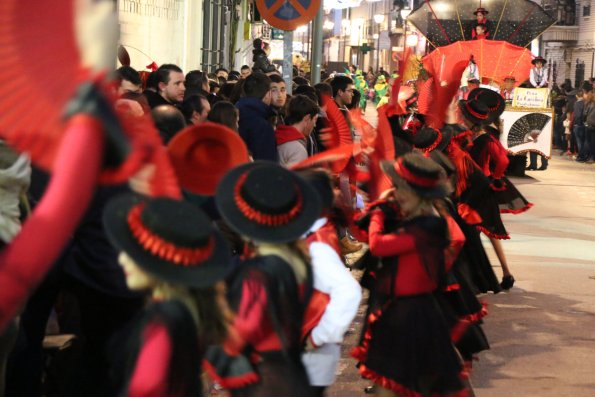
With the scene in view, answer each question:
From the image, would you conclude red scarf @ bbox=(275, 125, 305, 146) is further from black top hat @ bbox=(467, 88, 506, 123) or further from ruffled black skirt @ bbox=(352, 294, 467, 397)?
ruffled black skirt @ bbox=(352, 294, 467, 397)

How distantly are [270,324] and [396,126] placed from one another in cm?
553

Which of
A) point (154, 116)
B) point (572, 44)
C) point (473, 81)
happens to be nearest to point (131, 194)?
point (154, 116)

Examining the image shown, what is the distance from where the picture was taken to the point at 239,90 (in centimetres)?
1023


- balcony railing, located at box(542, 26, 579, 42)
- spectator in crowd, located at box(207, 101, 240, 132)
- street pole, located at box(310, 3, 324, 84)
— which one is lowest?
spectator in crowd, located at box(207, 101, 240, 132)

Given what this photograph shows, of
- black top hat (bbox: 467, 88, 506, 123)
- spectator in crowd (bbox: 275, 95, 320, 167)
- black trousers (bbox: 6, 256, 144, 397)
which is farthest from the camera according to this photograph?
black top hat (bbox: 467, 88, 506, 123)

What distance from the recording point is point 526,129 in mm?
21344

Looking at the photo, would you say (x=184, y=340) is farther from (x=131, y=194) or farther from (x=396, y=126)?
(x=396, y=126)

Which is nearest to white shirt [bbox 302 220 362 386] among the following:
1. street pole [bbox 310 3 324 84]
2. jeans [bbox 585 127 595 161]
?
street pole [bbox 310 3 324 84]

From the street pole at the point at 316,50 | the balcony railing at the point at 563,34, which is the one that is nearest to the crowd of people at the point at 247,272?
the street pole at the point at 316,50

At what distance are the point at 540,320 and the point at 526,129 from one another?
12.5m

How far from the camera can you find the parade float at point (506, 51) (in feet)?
63.6

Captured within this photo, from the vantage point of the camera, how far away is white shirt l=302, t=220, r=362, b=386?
4715 millimetres

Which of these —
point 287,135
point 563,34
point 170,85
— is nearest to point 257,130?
point 287,135

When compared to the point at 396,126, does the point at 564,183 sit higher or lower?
lower
